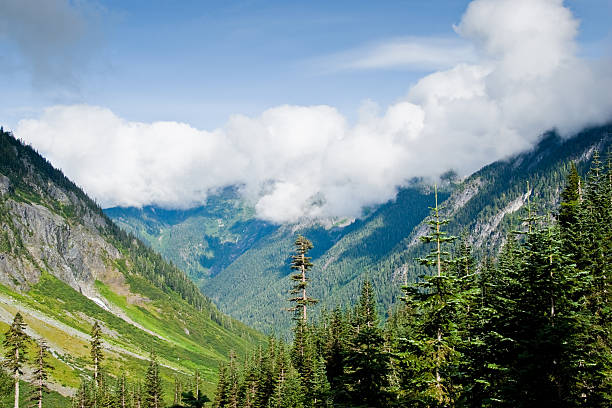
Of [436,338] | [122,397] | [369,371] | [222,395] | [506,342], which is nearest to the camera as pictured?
[436,338]

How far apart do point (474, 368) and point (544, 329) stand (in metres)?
8.74

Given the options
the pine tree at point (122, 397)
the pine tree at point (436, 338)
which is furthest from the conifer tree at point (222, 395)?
the pine tree at point (436, 338)

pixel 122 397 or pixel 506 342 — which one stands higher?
pixel 506 342

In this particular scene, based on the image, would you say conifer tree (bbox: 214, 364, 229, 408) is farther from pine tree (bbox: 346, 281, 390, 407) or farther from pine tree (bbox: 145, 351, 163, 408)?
pine tree (bbox: 346, 281, 390, 407)

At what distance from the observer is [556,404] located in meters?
20.2

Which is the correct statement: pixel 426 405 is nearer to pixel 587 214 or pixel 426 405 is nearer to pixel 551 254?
pixel 551 254

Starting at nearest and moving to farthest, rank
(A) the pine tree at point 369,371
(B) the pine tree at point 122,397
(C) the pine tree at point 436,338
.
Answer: (C) the pine tree at point 436,338
(A) the pine tree at point 369,371
(B) the pine tree at point 122,397

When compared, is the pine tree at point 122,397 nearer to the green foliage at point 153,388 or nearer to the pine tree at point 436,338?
the green foliage at point 153,388

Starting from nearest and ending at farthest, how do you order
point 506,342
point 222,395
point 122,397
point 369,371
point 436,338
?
point 436,338, point 506,342, point 369,371, point 222,395, point 122,397

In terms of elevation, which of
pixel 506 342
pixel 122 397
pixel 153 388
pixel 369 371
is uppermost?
pixel 506 342

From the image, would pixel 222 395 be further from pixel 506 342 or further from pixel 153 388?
pixel 506 342

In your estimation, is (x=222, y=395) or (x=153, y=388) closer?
(x=222, y=395)

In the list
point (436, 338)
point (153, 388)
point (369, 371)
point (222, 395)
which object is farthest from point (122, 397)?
point (436, 338)

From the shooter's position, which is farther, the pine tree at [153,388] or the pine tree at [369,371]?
the pine tree at [153,388]
